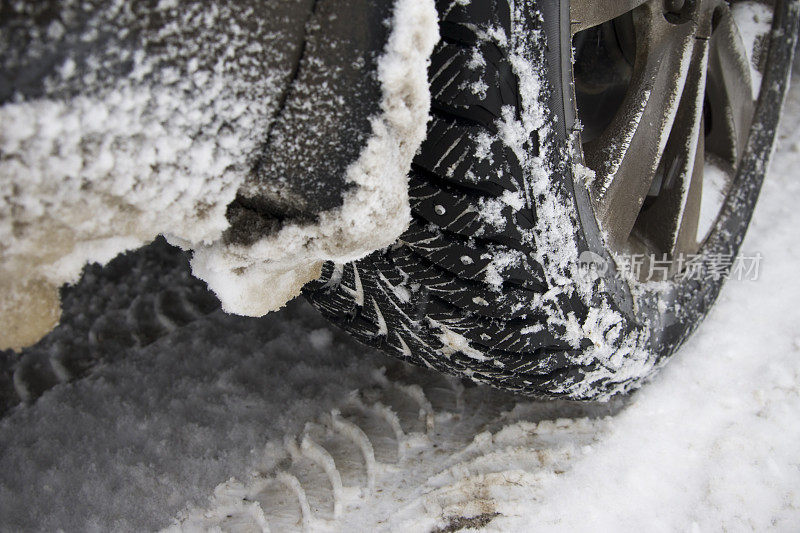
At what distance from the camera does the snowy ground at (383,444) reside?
0.88 m

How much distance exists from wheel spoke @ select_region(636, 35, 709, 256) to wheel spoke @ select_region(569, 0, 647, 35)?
0.27m

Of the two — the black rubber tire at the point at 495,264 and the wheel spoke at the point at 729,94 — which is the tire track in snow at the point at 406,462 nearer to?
the black rubber tire at the point at 495,264

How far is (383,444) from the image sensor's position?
3.23ft

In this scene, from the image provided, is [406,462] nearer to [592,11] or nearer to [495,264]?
[495,264]

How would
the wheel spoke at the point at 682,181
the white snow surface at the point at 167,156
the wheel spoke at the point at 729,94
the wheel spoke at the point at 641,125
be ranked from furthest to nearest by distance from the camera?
1. the wheel spoke at the point at 729,94
2. the wheel spoke at the point at 682,181
3. the wheel spoke at the point at 641,125
4. the white snow surface at the point at 167,156

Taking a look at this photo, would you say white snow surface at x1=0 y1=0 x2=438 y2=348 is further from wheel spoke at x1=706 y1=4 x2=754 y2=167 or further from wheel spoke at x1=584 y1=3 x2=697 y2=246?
wheel spoke at x1=706 y1=4 x2=754 y2=167

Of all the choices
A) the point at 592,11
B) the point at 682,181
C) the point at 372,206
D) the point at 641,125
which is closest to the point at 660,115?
the point at 641,125

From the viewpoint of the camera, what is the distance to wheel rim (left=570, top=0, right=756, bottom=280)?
0.84 m

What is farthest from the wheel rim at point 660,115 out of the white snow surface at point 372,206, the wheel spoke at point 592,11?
the white snow surface at point 372,206

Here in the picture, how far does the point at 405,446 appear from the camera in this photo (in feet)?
3.21

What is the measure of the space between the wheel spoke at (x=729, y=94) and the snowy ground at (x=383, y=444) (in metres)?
0.35

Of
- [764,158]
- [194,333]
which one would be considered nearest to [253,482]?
[194,333]

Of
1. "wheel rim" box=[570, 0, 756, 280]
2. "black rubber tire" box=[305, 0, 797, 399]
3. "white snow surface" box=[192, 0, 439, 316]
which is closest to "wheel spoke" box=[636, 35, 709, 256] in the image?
"wheel rim" box=[570, 0, 756, 280]

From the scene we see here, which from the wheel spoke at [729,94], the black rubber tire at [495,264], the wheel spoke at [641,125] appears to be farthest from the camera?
the wheel spoke at [729,94]
